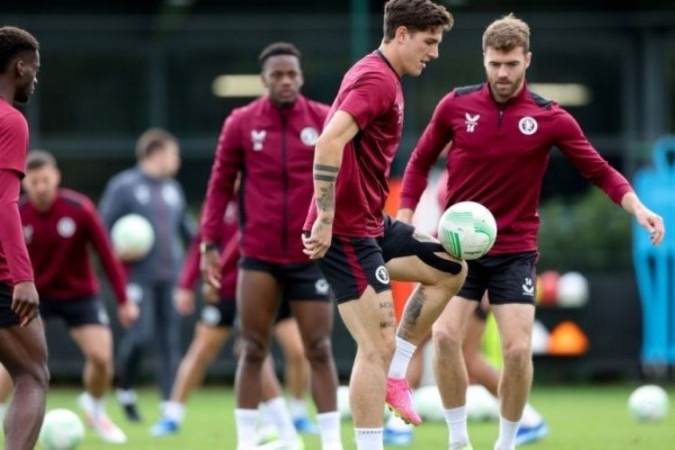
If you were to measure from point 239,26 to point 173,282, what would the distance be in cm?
789

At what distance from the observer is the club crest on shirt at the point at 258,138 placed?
10328 mm

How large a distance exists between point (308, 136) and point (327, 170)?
2.28 metres

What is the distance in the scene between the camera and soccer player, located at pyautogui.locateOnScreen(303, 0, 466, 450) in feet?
26.8

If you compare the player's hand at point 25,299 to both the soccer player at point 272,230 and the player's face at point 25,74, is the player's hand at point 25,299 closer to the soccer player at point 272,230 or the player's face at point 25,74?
the player's face at point 25,74

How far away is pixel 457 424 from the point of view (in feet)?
30.5

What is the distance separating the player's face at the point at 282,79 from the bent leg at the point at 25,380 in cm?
286

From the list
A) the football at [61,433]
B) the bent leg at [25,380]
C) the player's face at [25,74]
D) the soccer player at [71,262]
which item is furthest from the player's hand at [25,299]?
the soccer player at [71,262]

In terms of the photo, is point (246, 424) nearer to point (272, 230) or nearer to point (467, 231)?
point (272, 230)

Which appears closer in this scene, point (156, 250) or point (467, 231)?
Result: point (467, 231)

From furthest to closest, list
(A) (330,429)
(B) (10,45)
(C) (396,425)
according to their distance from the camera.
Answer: (C) (396,425), (A) (330,429), (B) (10,45)

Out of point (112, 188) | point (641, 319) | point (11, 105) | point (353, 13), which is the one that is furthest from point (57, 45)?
point (11, 105)

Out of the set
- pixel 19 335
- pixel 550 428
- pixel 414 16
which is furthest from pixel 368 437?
pixel 550 428

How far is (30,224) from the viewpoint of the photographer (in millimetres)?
12484

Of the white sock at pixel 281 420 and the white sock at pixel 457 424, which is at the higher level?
the white sock at pixel 457 424
